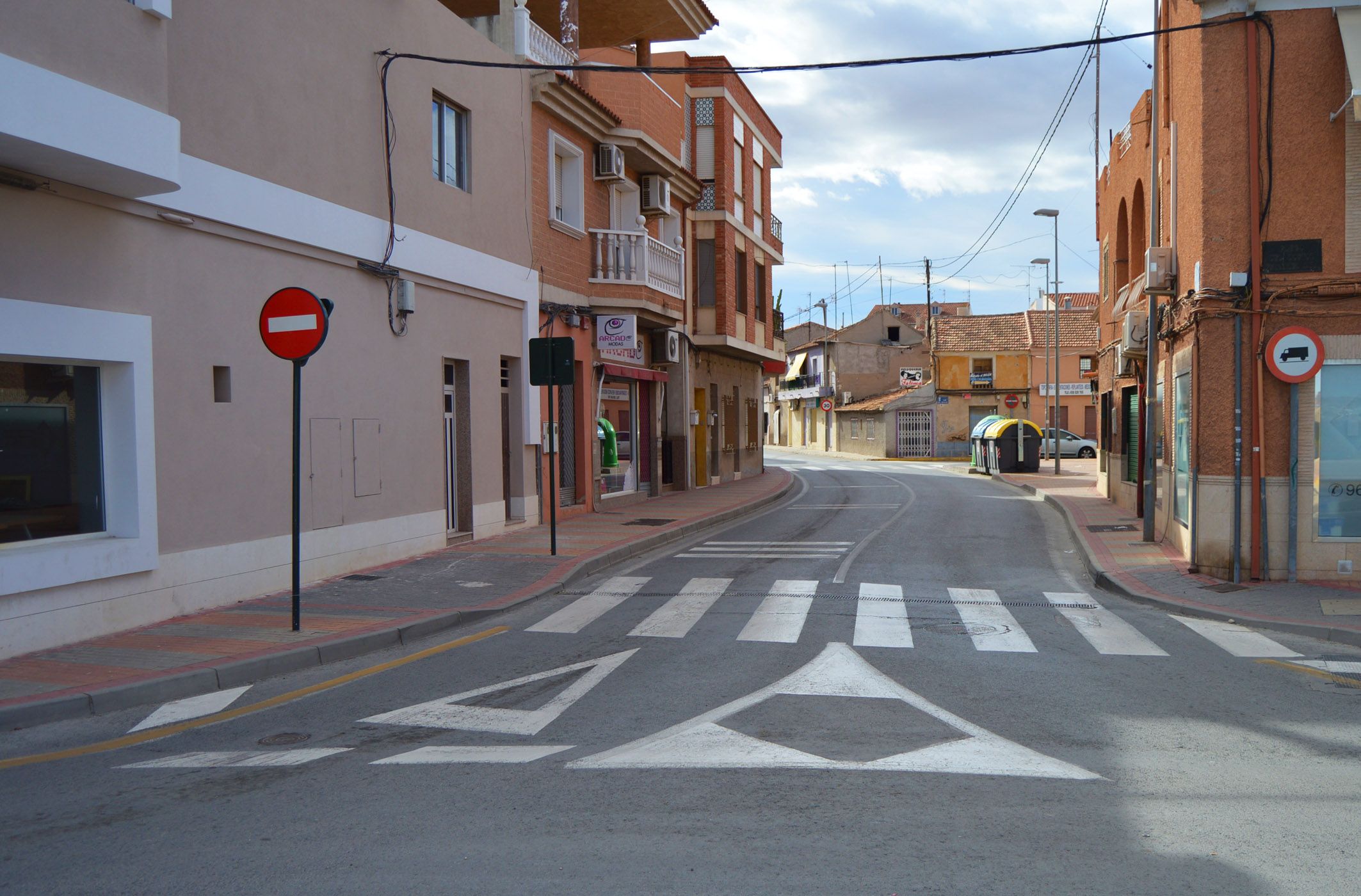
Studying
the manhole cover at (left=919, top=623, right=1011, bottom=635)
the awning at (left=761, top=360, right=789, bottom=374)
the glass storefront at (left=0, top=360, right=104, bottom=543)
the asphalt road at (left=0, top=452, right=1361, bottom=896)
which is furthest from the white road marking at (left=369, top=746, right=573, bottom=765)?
the awning at (left=761, top=360, right=789, bottom=374)

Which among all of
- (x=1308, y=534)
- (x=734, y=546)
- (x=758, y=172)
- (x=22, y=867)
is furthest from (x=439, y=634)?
(x=758, y=172)

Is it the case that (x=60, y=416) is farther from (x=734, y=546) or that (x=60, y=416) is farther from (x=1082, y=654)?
(x=734, y=546)

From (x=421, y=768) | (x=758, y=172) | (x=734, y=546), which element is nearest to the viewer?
(x=421, y=768)

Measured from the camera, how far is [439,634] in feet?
31.6

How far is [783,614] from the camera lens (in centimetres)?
1037

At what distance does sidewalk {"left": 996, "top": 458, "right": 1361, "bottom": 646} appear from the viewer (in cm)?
990

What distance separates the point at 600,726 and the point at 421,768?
1.20 meters

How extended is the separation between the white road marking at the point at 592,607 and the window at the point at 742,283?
1903cm

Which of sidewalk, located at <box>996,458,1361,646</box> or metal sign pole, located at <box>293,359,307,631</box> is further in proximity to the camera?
sidewalk, located at <box>996,458,1361,646</box>

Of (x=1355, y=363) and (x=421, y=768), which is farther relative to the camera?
(x=1355, y=363)

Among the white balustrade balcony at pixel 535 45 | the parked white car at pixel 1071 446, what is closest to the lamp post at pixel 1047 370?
the parked white car at pixel 1071 446

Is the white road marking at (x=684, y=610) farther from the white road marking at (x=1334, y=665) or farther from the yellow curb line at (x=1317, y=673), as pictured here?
the white road marking at (x=1334, y=665)

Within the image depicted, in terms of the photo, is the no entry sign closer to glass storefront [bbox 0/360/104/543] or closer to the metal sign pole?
the metal sign pole

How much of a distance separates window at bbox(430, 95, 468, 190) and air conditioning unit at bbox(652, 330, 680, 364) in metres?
9.09
